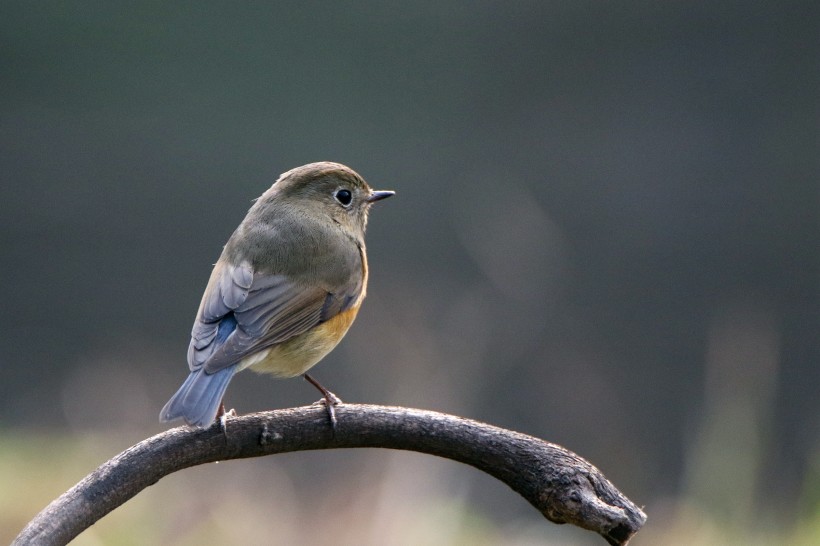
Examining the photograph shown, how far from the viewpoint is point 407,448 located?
2500 mm

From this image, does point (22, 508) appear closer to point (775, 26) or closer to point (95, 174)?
point (95, 174)

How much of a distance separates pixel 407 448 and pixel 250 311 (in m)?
1.06

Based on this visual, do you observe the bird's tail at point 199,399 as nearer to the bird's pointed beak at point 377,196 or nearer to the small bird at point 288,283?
the small bird at point 288,283

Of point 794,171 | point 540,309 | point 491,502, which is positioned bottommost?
Answer: point 491,502

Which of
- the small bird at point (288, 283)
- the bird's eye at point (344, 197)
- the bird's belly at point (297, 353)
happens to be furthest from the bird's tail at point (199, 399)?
the bird's eye at point (344, 197)

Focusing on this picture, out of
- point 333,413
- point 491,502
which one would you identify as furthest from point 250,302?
point 491,502

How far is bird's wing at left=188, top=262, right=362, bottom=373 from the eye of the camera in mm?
3234

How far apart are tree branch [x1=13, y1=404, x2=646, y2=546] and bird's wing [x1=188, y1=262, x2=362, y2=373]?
552mm

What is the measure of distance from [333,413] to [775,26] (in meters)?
9.98

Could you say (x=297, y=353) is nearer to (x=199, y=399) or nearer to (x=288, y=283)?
(x=288, y=283)

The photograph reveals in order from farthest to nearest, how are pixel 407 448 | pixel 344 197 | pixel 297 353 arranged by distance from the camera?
pixel 344 197, pixel 297 353, pixel 407 448

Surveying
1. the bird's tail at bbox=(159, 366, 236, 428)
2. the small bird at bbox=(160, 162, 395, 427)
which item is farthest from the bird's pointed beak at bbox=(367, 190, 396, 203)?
the bird's tail at bbox=(159, 366, 236, 428)

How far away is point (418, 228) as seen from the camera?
30.0 feet

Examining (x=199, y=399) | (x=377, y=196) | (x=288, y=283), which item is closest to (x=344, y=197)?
(x=377, y=196)
